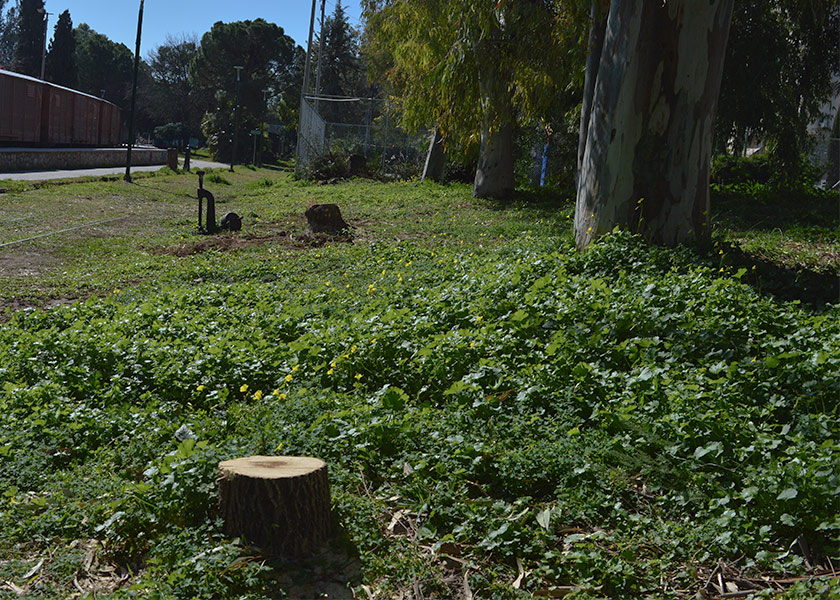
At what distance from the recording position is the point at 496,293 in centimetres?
699

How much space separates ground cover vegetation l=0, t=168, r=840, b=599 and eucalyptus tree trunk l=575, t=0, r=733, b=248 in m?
0.48

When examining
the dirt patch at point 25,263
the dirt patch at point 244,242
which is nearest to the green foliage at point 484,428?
the dirt patch at point 25,263

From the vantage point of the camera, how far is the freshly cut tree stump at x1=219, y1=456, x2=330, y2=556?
3805mm

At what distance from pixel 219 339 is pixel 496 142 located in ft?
45.2

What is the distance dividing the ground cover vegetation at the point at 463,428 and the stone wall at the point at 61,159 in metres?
24.6

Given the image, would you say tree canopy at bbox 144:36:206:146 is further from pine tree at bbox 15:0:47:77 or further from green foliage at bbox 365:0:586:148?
green foliage at bbox 365:0:586:148

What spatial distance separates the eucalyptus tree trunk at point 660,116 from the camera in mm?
8133

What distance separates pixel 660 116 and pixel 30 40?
3577 inches

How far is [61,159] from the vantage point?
34938 mm

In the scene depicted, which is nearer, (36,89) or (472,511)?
(472,511)

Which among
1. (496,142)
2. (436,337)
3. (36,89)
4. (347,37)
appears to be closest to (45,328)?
(436,337)

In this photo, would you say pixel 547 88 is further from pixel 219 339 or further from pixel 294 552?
pixel 294 552

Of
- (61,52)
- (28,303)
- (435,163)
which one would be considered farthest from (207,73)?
(28,303)

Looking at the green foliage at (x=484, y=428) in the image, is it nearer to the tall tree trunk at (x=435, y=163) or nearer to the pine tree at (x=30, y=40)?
the tall tree trunk at (x=435, y=163)
